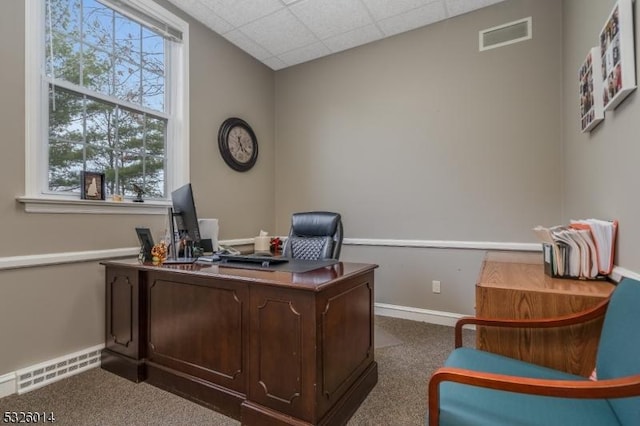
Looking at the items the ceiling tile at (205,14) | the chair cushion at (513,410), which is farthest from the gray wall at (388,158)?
the chair cushion at (513,410)

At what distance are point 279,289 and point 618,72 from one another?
70.1 inches

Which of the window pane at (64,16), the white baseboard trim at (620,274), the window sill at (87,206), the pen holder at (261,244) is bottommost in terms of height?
the pen holder at (261,244)

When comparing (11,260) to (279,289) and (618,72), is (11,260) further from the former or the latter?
(618,72)

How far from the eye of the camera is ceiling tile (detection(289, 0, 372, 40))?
273 centimetres

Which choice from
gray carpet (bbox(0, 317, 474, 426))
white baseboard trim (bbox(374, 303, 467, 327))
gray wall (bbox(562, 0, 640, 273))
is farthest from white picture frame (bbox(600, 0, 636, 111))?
white baseboard trim (bbox(374, 303, 467, 327))

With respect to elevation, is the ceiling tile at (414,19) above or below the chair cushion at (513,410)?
above

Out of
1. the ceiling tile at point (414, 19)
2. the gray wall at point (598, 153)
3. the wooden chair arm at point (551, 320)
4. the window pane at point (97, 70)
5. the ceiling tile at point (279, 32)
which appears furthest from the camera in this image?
the ceiling tile at point (279, 32)

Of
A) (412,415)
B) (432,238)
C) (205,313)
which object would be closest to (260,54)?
(432,238)

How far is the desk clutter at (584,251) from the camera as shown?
142 centimetres

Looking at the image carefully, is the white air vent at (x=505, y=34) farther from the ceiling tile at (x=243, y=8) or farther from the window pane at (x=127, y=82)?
the window pane at (x=127, y=82)

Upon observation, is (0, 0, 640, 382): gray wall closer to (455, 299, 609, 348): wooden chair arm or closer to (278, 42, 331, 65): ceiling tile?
(278, 42, 331, 65): ceiling tile

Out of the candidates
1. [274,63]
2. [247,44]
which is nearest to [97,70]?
[247,44]

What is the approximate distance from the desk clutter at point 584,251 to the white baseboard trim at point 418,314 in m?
1.47

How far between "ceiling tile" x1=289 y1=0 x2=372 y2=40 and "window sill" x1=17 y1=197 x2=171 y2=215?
218cm
